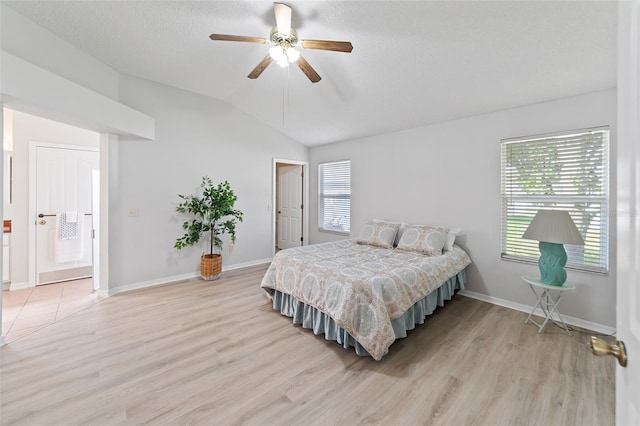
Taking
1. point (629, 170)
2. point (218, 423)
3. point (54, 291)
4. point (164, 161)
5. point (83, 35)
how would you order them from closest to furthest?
point (629, 170)
point (218, 423)
point (83, 35)
point (54, 291)
point (164, 161)

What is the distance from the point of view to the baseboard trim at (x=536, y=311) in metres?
2.54

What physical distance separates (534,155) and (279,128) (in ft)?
13.1

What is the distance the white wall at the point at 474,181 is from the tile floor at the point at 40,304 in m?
4.13

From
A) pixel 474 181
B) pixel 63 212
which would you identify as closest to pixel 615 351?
pixel 474 181

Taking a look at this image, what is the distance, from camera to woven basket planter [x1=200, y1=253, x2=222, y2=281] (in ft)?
13.0

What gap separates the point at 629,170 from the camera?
25.1 inches

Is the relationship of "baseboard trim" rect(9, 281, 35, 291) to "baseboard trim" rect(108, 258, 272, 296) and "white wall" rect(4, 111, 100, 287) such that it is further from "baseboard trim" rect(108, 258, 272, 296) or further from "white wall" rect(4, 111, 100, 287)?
"baseboard trim" rect(108, 258, 272, 296)

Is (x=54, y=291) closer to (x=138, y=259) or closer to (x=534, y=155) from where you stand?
(x=138, y=259)

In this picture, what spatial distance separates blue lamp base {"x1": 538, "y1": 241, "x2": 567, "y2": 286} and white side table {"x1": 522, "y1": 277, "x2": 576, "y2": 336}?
62mm

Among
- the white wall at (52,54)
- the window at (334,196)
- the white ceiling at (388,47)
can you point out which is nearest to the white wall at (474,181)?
the white ceiling at (388,47)

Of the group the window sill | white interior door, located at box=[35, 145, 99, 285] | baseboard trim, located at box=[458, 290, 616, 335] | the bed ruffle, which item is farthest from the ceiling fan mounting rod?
white interior door, located at box=[35, 145, 99, 285]

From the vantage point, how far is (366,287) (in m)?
2.12

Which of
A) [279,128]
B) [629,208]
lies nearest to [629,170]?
[629,208]

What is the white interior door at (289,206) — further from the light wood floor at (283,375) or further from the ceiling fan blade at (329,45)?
the ceiling fan blade at (329,45)
